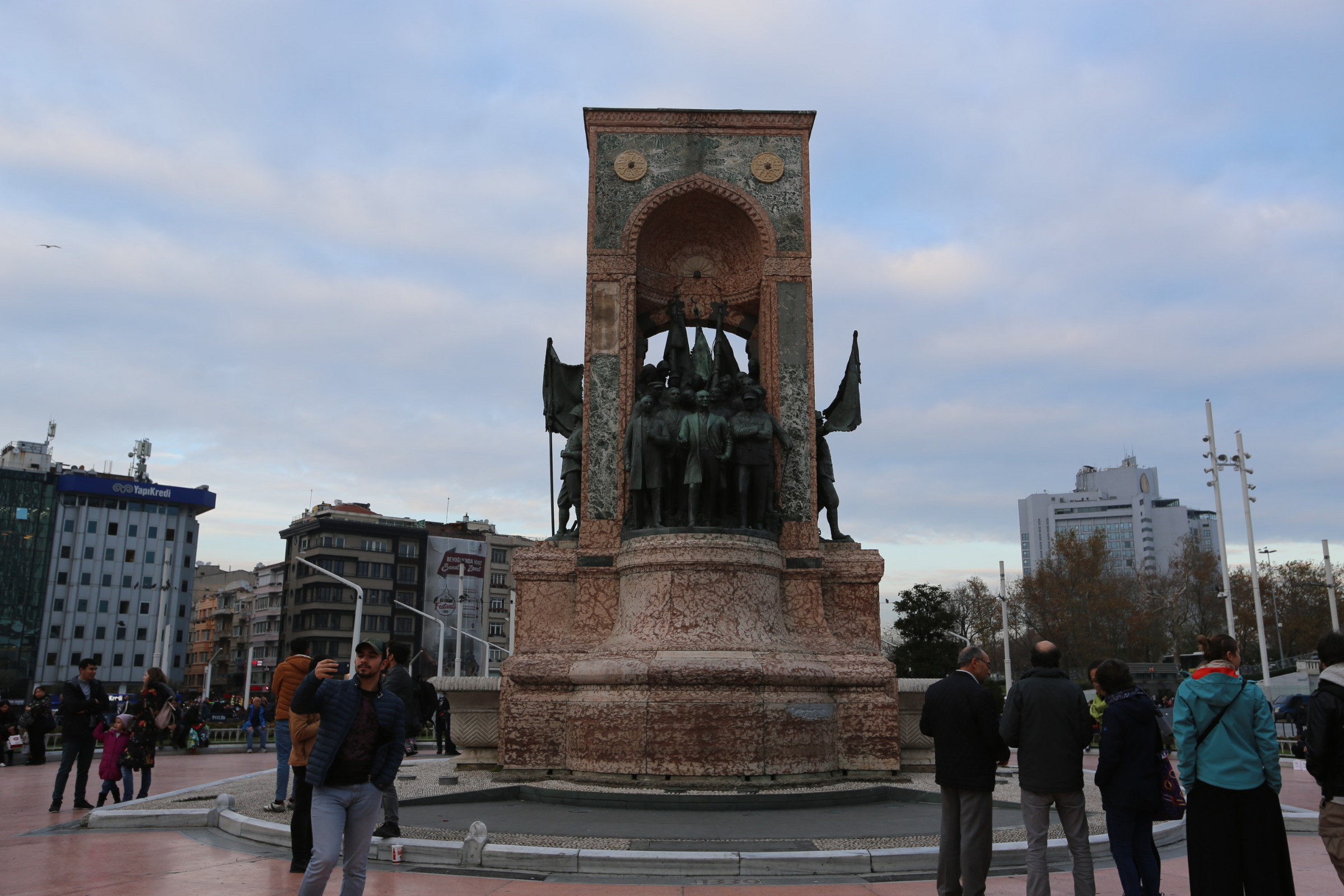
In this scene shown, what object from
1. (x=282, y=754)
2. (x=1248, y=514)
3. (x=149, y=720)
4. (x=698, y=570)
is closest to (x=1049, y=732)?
(x=698, y=570)

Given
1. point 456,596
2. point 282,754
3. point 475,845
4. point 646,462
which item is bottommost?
point 475,845

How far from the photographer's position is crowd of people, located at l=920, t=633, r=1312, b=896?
5.41 metres

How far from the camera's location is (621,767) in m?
11.3

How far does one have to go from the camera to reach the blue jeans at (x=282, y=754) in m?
9.23

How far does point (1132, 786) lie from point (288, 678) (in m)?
6.49

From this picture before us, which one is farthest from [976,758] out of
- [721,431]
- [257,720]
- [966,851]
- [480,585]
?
[480,585]

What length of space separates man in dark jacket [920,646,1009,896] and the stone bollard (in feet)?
10.8

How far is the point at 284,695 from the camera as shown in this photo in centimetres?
879

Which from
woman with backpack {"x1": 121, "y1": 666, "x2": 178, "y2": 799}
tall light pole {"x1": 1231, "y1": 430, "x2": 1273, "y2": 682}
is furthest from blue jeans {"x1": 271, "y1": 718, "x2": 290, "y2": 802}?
tall light pole {"x1": 1231, "y1": 430, "x2": 1273, "y2": 682}

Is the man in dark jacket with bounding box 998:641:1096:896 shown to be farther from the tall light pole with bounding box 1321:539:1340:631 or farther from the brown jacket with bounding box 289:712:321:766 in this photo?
the tall light pole with bounding box 1321:539:1340:631

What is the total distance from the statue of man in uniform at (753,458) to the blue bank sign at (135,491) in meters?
83.3

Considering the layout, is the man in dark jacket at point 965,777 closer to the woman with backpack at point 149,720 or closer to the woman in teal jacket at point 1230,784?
the woman in teal jacket at point 1230,784

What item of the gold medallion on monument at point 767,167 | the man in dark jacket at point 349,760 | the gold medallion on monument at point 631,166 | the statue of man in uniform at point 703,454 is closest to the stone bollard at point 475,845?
the man in dark jacket at point 349,760

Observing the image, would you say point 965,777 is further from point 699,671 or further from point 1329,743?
point 699,671
